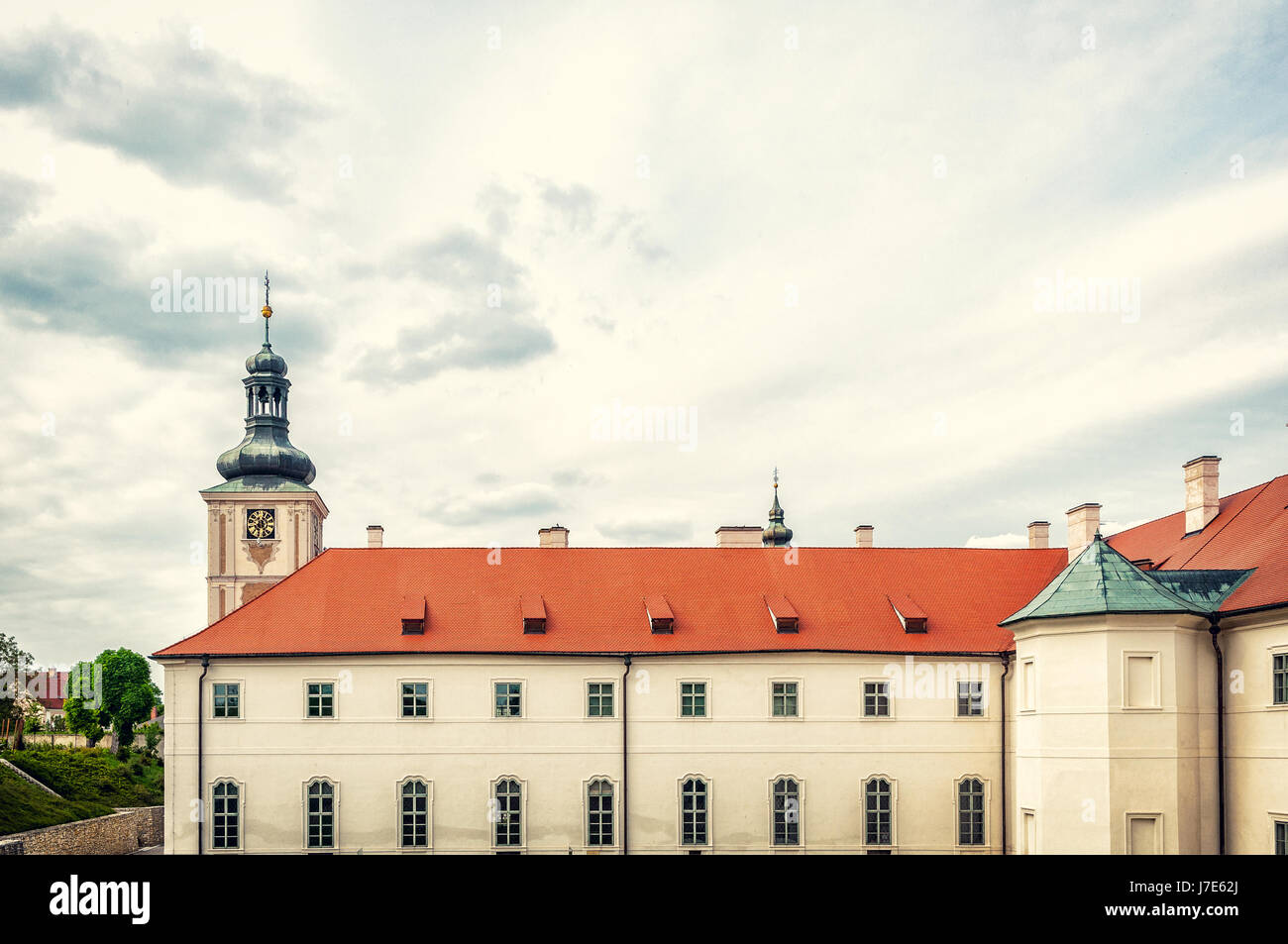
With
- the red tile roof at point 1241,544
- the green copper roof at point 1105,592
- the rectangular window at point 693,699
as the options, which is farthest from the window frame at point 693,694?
the red tile roof at point 1241,544

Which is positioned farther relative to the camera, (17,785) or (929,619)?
(17,785)

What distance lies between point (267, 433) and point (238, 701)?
74.1 ft

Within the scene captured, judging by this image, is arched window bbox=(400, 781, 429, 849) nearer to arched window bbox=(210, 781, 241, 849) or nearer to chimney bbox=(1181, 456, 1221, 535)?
arched window bbox=(210, 781, 241, 849)

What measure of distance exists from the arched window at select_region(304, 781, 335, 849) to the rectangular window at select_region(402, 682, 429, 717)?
296cm

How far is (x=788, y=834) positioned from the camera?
1121 inches

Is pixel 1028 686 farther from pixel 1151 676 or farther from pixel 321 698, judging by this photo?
pixel 321 698

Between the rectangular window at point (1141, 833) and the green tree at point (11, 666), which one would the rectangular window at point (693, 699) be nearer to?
the rectangular window at point (1141, 833)

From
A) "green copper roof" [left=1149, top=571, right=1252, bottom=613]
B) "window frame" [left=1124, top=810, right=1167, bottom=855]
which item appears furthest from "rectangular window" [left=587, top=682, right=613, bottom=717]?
"green copper roof" [left=1149, top=571, right=1252, bottom=613]

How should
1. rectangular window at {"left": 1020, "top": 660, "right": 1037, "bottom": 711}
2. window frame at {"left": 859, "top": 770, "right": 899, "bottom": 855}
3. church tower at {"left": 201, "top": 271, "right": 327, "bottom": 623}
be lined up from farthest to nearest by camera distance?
church tower at {"left": 201, "top": 271, "right": 327, "bottom": 623}, window frame at {"left": 859, "top": 770, "right": 899, "bottom": 855}, rectangular window at {"left": 1020, "top": 660, "right": 1037, "bottom": 711}

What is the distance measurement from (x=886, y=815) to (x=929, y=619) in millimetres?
5952

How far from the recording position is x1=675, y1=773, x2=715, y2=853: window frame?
92.9 feet
